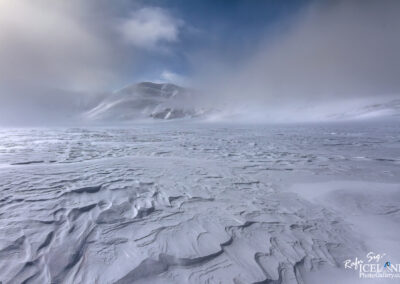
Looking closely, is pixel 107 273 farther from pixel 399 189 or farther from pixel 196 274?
pixel 399 189

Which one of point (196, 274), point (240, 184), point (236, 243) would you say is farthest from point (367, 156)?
point (196, 274)

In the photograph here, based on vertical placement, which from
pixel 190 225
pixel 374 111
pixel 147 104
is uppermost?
pixel 147 104

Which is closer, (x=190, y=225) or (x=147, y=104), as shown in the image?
(x=190, y=225)

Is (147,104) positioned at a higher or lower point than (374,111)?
higher

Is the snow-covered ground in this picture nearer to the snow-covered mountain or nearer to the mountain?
the mountain

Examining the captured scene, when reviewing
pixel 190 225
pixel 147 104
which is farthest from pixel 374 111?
pixel 147 104

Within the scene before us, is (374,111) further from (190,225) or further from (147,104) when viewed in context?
(147,104)

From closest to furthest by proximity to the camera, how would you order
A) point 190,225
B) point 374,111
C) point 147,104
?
point 190,225 → point 374,111 → point 147,104

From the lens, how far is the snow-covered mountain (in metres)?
59.3

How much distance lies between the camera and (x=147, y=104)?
71562mm

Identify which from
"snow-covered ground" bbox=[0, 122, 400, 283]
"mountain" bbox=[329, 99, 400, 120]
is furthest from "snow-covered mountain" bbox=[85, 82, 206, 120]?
"snow-covered ground" bbox=[0, 122, 400, 283]

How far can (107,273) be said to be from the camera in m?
1.45

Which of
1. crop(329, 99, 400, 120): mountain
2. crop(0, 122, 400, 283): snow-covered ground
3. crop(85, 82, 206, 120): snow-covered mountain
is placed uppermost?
crop(85, 82, 206, 120): snow-covered mountain

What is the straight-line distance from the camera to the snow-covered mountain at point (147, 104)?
59312 mm
